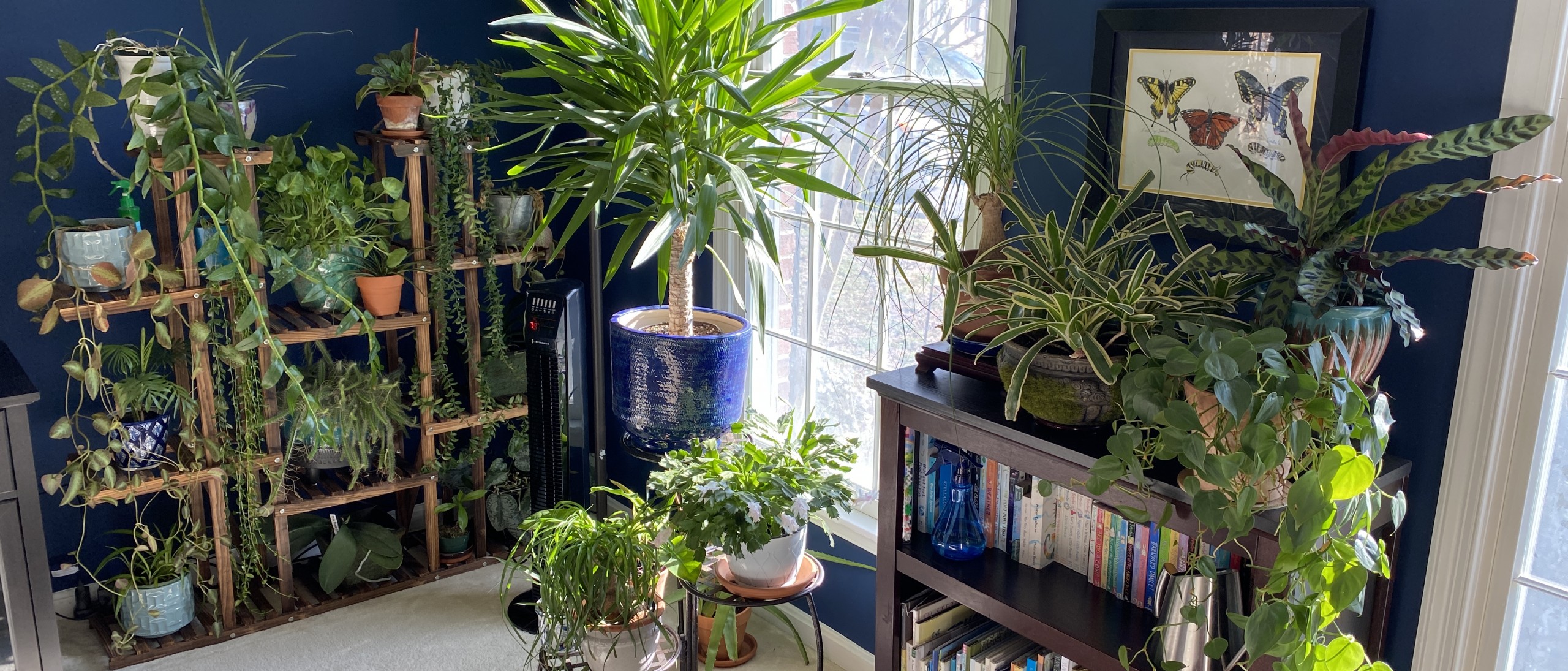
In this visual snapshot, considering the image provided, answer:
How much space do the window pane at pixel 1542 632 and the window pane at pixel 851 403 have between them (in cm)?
139

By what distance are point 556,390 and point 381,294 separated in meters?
0.57

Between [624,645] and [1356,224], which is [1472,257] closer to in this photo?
[1356,224]

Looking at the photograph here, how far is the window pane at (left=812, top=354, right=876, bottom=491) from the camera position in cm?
278

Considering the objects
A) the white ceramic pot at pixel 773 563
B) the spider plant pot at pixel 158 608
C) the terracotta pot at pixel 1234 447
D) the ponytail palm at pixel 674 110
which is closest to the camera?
the terracotta pot at pixel 1234 447

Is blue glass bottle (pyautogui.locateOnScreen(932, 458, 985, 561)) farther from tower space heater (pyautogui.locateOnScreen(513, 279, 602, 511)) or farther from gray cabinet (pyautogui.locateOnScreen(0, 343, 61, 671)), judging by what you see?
gray cabinet (pyautogui.locateOnScreen(0, 343, 61, 671))

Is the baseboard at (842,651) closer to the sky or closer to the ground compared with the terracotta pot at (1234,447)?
closer to the ground

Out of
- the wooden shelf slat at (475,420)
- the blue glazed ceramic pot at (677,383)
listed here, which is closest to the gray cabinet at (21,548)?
the wooden shelf slat at (475,420)

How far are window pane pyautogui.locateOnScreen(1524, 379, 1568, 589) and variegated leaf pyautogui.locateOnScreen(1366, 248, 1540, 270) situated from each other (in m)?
0.32

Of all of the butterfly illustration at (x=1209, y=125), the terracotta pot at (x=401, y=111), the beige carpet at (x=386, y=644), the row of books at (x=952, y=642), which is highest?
the terracotta pot at (x=401, y=111)

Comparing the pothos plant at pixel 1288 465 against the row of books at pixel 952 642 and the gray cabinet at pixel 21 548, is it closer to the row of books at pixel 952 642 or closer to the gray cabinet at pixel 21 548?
the row of books at pixel 952 642

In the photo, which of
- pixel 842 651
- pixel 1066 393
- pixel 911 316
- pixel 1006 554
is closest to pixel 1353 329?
pixel 1066 393

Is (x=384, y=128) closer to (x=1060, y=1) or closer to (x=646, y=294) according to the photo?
(x=646, y=294)

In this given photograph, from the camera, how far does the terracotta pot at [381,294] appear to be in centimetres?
314

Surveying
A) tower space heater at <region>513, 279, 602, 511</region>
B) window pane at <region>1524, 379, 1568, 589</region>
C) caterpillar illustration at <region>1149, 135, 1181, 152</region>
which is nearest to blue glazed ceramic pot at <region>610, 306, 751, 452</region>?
tower space heater at <region>513, 279, 602, 511</region>
